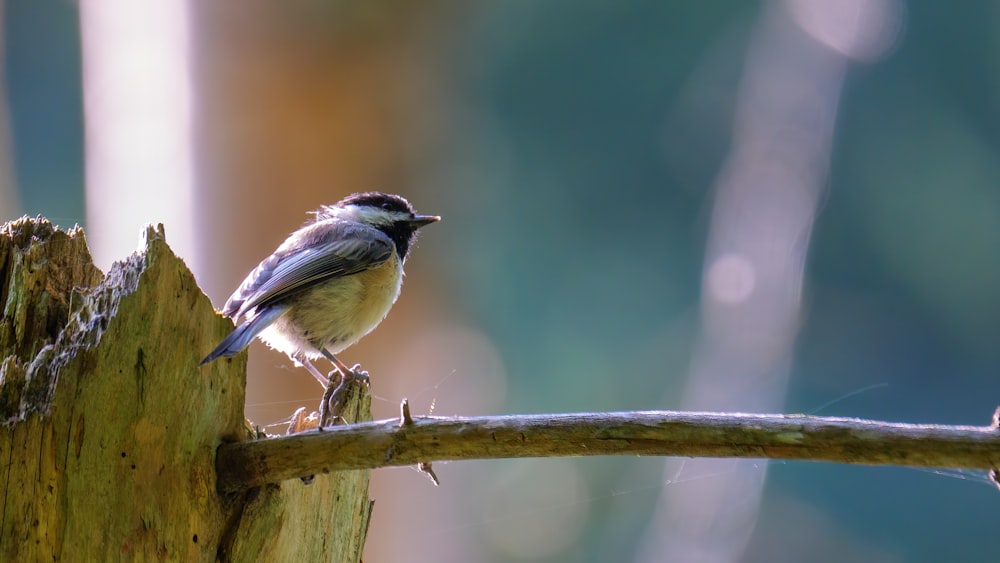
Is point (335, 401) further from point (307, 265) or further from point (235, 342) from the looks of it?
point (307, 265)

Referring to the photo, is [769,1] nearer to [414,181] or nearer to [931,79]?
[931,79]

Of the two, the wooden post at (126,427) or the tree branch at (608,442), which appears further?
the wooden post at (126,427)

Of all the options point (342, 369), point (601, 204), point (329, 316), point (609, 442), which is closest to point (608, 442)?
point (609, 442)

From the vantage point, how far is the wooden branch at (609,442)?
111 cm

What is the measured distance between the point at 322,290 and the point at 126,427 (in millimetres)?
1269

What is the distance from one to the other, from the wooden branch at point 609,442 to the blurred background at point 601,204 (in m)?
2.18

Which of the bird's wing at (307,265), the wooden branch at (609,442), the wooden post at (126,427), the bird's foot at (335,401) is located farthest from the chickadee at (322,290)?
the wooden branch at (609,442)

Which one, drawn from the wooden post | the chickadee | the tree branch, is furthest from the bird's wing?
the tree branch

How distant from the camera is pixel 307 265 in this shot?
2.65 meters

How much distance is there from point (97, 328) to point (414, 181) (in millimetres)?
4327

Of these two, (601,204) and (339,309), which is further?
(601,204)

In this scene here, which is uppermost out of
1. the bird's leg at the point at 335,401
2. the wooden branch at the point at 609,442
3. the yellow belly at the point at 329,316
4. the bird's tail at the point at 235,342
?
the yellow belly at the point at 329,316

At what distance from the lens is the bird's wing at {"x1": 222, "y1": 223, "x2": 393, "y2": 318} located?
2521mm

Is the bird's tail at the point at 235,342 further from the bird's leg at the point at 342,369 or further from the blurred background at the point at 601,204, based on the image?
the blurred background at the point at 601,204
